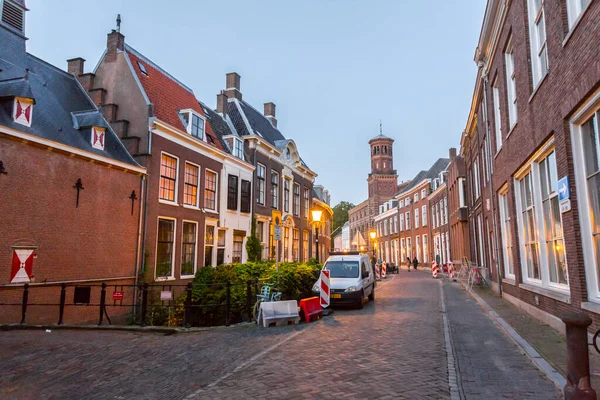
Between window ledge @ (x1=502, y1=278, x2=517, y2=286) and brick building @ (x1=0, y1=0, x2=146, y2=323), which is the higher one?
brick building @ (x1=0, y1=0, x2=146, y2=323)

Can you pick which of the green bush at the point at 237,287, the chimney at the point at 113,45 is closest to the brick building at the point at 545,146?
the green bush at the point at 237,287

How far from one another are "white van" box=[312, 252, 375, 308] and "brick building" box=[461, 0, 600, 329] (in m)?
4.75

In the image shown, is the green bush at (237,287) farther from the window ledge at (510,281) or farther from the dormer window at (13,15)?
the dormer window at (13,15)

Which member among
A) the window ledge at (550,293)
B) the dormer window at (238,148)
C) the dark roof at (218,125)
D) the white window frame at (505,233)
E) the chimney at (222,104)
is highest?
the chimney at (222,104)

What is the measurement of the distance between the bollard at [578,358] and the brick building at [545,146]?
2.60 meters

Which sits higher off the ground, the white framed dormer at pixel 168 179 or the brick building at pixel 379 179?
the brick building at pixel 379 179

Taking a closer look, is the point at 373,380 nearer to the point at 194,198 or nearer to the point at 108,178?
the point at 108,178

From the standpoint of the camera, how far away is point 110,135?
16812 millimetres

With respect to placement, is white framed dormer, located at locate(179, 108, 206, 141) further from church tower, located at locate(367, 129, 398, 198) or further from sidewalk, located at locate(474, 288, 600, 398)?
church tower, located at locate(367, 129, 398, 198)

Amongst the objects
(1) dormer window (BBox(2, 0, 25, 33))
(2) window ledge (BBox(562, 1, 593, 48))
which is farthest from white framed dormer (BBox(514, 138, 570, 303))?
(1) dormer window (BBox(2, 0, 25, 33))

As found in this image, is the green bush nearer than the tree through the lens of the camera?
Yes

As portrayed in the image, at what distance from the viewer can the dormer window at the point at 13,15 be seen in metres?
14.8

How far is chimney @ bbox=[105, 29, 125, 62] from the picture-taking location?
18433 millimetres

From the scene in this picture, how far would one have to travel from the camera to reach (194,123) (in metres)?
19.8
